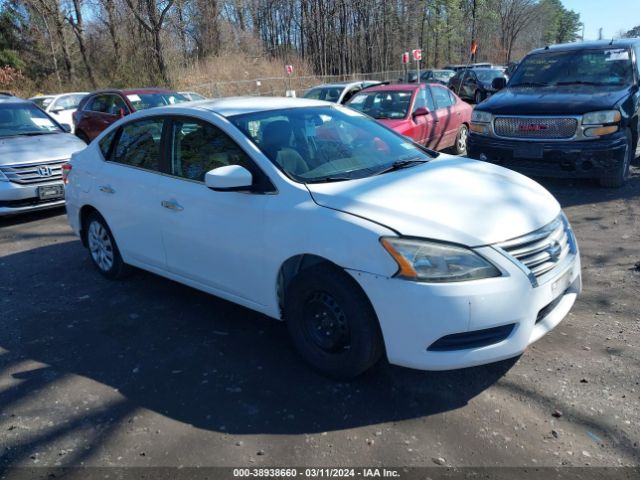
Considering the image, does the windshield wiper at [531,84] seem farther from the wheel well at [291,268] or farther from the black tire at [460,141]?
the wheel well at [291,268]

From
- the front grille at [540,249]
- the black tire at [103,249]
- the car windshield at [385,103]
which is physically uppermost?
the car windshield at [385,103]

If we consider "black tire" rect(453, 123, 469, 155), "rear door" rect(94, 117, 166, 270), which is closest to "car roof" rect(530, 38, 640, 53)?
"black tire" rect(453, 123, 469, 155)

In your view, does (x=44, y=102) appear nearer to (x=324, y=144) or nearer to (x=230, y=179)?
(x=324, y=144)

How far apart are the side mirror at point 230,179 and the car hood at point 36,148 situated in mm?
5317

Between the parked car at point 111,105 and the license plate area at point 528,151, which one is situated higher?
the parked car at point 111,105

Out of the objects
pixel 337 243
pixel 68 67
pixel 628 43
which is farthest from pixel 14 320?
pixel 68 67

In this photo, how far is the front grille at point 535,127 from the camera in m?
7.05

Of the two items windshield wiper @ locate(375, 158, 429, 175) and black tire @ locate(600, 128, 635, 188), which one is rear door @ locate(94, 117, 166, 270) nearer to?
windshield wiper @ locate(375, 158, 429, 175)

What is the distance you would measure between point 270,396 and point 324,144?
184cm

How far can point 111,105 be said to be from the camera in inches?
494

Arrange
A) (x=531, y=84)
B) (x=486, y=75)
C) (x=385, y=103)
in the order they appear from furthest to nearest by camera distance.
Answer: (x=486, y=75) → (x=385, y=103) → (x=531, y=84)

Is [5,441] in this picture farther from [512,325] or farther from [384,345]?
[512,325]

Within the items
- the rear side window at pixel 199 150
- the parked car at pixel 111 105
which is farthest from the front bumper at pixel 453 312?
the parked car at pixel 111 105

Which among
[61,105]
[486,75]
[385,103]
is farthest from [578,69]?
[486,75]
